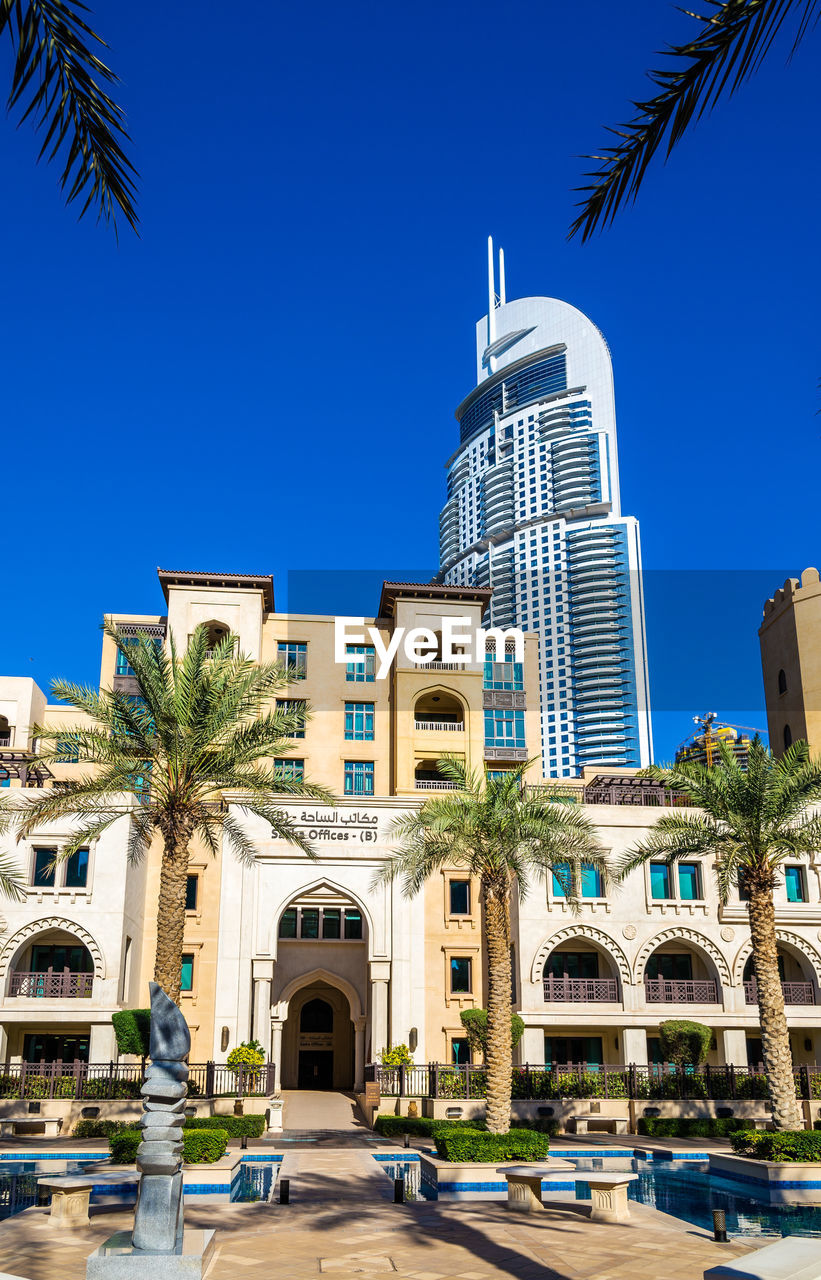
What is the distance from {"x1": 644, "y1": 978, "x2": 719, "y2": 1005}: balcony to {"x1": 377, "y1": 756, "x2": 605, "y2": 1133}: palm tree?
37.0 ft

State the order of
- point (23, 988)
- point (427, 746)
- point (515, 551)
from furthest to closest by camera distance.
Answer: point (515, 551), point (427, 746), point (23, 988)

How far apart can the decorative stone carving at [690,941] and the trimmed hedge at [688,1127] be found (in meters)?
6.75

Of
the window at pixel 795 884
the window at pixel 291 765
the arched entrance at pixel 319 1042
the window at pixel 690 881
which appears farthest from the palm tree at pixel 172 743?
the window at pixel 291 765

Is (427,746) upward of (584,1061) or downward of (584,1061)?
upward

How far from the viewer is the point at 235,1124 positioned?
27.3 meters

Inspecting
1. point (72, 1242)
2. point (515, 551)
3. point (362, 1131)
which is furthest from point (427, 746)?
point (515, 551)

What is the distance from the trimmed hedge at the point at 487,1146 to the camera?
2241cm

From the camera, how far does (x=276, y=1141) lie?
29594mm

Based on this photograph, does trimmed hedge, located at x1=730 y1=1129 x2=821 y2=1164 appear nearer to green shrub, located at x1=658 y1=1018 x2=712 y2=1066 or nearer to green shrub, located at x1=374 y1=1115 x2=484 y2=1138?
green shrub, located at x1=374 y1=1115 x2=484 y2=1138

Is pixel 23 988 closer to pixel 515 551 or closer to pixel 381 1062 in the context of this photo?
pixel 381 1062

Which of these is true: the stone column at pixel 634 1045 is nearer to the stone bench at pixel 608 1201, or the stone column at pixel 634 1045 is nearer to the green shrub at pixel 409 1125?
the green shrub at pixel 409 1125

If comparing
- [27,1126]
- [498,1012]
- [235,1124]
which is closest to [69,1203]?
[235,1124]

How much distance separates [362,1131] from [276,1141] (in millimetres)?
3984

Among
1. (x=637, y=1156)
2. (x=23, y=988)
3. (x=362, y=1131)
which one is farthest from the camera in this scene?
(x=23, y=988)
